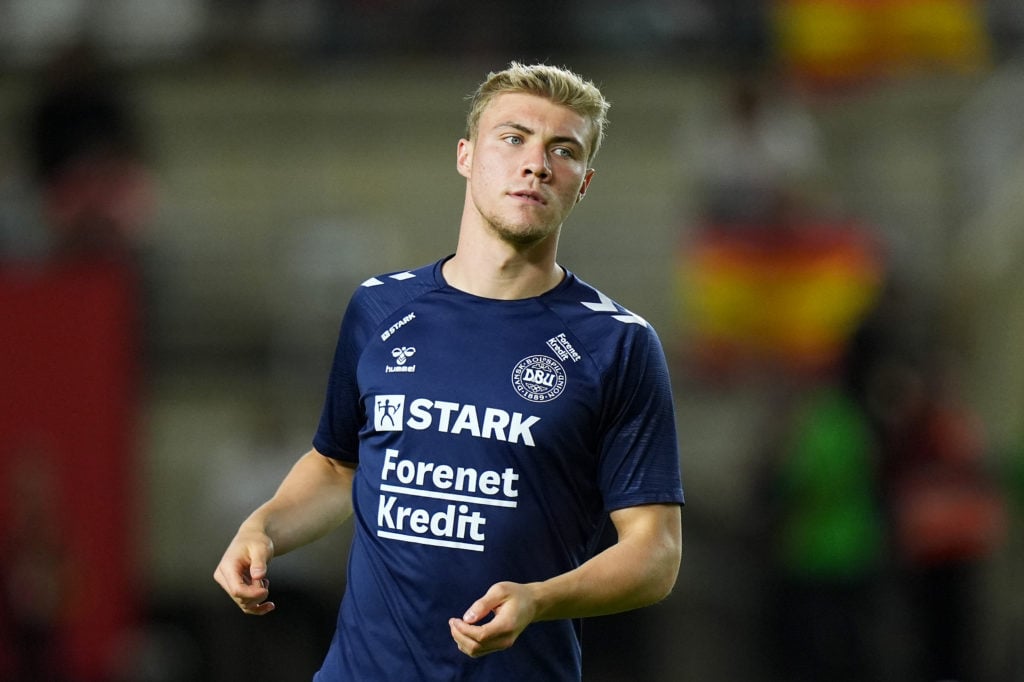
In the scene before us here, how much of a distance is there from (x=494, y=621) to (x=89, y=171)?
799cm

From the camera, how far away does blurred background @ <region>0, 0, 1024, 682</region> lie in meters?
9.94

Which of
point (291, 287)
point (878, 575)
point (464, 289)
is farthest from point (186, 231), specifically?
point (464, 289)

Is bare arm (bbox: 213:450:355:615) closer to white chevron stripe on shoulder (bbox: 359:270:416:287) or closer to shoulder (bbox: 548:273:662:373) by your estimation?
white chevron stripe on shoulder (bbox: 359:270:416:287)

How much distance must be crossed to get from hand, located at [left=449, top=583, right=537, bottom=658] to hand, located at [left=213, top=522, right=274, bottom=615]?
1.88ft

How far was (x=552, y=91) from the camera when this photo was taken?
3.88 metres

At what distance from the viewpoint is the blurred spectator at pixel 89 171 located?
415 inches

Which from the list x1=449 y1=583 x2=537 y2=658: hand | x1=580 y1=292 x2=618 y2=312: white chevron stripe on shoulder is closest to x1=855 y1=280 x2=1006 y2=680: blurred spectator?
x1=580 y1=292 x2=618 y2=312: white chevron stripe on shoulder

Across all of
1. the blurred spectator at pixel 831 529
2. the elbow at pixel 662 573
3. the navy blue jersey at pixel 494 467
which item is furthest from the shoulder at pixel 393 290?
the blurred spectator at pixel 831 529

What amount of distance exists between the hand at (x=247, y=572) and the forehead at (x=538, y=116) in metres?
1.11

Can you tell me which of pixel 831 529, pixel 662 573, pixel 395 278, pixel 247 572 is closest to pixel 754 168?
pixel 831 529

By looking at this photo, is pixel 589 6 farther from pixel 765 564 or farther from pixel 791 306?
pixel 765 564

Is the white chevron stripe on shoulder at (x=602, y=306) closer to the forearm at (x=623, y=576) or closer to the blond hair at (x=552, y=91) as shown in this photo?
the blond hair at (x=552, y=91)

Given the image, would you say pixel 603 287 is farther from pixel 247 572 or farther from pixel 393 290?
pixel 247 572

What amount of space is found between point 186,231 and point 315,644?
363 centimetres
